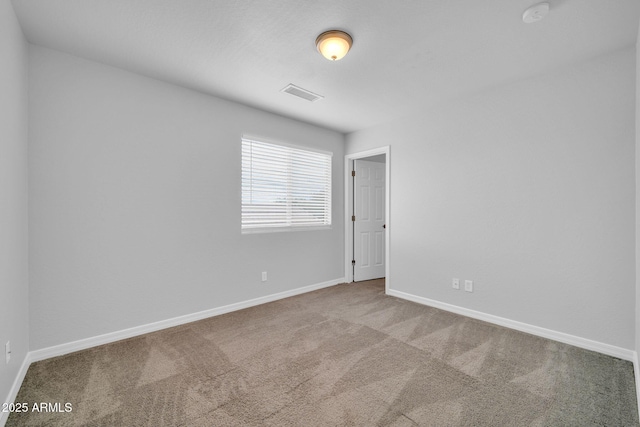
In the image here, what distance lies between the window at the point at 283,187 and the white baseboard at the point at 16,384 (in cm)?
216

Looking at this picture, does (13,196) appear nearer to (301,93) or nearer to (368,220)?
(301,93)

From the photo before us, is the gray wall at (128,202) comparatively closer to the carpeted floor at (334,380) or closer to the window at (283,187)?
the window at (283,187)

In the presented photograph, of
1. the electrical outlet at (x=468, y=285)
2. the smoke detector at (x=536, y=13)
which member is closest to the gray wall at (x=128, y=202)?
the electrical outlet at (x=468, y=285)

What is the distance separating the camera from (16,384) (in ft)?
6.38

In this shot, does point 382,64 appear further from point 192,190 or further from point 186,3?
point 192,190

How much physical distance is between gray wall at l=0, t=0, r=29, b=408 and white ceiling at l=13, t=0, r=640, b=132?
320mm

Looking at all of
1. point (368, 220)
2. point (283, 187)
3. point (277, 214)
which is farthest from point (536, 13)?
point (368, 220)

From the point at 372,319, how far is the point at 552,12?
10.1 ft

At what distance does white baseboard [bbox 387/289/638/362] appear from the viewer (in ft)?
7.94

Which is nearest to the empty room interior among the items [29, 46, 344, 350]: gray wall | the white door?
[29, 46, 344, 350]: gray wall

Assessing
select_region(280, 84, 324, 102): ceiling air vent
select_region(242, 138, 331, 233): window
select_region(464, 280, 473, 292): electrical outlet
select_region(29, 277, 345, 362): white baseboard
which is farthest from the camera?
select_region(242, 138, 331, 233): window

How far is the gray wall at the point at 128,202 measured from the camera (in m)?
2.41

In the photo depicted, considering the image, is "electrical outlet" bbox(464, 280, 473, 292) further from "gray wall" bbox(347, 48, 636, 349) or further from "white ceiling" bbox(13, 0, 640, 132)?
"white ceiling" bbox(13, 0, 640, 132)

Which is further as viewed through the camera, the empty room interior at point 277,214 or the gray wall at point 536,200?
the gray wall at point 536,200
